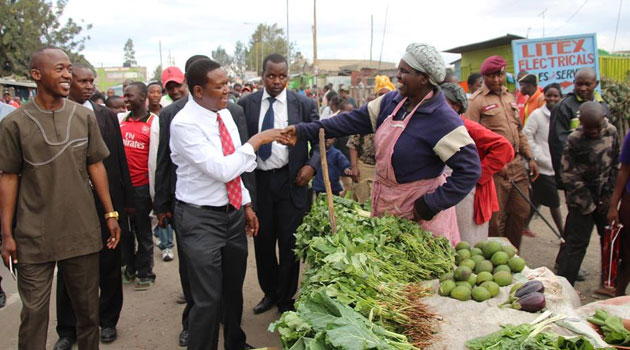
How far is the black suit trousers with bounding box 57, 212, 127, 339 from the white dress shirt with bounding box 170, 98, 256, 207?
4.13 ft

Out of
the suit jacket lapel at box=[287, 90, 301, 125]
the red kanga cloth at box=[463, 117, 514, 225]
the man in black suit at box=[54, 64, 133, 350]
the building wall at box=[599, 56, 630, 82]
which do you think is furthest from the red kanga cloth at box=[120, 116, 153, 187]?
the building wall at box=[599, 56, 630, 82]

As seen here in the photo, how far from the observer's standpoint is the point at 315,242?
2916 mm

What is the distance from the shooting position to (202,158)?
3.00 m

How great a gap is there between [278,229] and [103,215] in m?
1.57

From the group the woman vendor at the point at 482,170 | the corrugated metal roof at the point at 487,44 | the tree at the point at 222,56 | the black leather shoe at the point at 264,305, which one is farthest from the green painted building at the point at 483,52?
the tree at the point at 222,56

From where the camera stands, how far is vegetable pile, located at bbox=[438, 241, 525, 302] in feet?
8.75

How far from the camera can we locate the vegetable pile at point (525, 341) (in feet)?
7.01

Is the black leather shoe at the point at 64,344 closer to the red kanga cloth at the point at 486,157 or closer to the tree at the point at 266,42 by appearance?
the red kanga cloth at the point at 486,157

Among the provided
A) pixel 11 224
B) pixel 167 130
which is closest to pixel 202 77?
pixel 167 130

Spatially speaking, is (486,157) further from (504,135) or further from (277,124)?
(277,124)


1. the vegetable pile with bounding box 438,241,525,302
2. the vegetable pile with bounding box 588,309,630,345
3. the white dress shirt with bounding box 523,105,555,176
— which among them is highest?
the white dress shirt with bounding box 523,105,555,176

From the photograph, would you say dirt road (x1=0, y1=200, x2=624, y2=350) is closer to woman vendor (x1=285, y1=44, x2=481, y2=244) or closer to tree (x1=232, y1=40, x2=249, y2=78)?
woman vendor (x1=285, y1=44, x2=481, y2=244)

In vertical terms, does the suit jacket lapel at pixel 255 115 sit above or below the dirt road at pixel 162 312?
above

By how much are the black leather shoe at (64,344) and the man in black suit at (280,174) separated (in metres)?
1.78
